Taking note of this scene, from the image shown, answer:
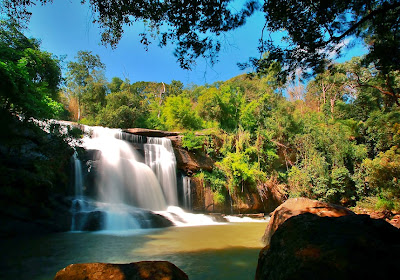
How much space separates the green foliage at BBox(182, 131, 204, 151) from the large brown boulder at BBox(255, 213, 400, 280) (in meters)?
13.0

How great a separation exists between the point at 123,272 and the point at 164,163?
1234cm

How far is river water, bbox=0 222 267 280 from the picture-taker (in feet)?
13.3

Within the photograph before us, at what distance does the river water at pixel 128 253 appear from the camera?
4.04 meters

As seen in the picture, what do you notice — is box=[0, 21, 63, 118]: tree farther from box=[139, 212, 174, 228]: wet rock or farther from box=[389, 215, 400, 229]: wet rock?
box=[389, 215, 400, 229]: wet rock

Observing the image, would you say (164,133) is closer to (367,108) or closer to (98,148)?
(98,148)

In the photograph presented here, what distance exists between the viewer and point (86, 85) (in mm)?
26078

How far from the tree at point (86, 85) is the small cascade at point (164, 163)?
13.2 m

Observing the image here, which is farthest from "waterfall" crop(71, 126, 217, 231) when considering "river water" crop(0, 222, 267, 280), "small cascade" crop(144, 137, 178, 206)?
"river water" crop(0, 222, 267, 280)

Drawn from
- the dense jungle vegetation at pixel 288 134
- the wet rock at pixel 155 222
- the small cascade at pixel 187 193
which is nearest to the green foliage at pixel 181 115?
the dense jungle vegetation at pixel 288 134

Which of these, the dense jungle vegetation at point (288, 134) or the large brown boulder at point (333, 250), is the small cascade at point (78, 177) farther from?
the large brown boulder at point (333, 250)

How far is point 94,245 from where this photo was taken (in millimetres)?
5992

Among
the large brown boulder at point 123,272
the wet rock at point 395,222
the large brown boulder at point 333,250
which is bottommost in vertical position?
the wet rock at point 395,222

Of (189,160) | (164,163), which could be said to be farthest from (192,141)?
(164,163)

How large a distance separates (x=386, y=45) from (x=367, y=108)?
759 inches
